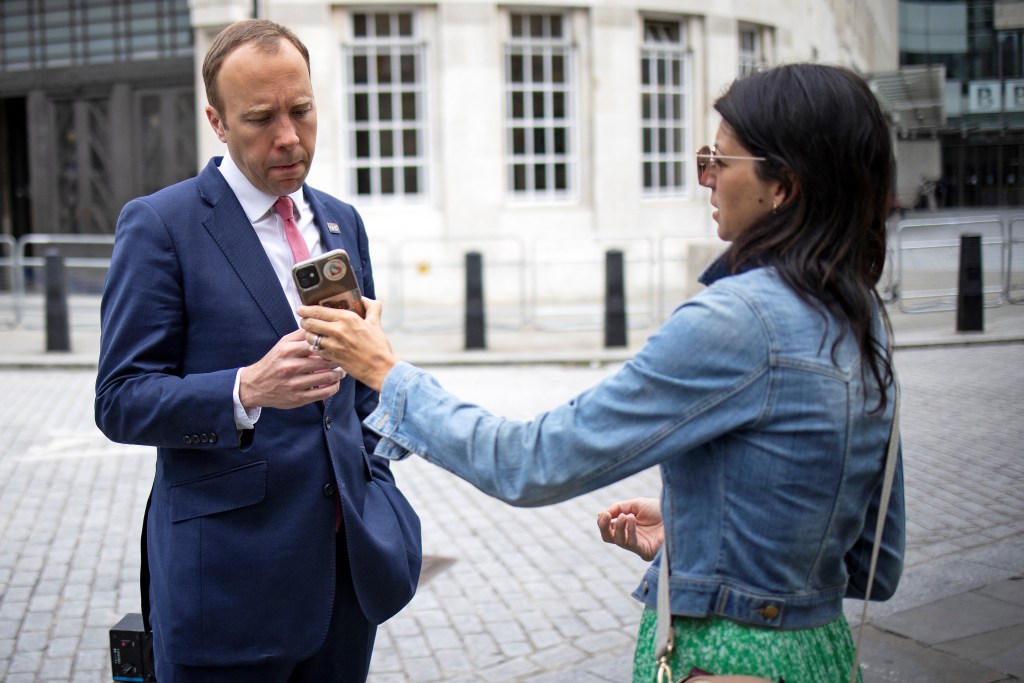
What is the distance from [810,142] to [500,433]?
70 centimetres

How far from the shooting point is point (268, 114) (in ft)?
7.92

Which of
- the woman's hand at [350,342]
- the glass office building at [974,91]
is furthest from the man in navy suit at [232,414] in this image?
the glass office building at [974,91]

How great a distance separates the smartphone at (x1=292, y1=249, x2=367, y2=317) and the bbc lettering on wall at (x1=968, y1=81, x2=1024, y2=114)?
2252 inches

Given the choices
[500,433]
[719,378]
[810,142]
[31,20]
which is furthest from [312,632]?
[31,20]

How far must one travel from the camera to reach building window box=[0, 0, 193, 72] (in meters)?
18.3

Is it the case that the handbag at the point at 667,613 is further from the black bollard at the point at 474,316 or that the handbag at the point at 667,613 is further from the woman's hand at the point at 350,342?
the black bollard at the point at 474,316

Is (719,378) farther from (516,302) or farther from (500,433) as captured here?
(516,302)

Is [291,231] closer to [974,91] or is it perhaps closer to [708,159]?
[708,159]

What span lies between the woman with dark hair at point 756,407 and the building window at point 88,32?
17694 millimetres

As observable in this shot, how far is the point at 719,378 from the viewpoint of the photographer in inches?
69.9

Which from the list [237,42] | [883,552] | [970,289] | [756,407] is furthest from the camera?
[970,289]

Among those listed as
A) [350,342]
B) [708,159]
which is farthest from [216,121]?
[708,159]

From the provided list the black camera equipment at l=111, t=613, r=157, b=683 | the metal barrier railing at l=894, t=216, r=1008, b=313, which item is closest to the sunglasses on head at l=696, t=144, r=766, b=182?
the black camera equipment at l=111, t=613, r=157, b=683

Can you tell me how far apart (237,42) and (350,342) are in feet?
2.61
